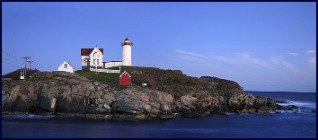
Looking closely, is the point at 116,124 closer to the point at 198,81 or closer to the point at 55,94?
the point at 55,94

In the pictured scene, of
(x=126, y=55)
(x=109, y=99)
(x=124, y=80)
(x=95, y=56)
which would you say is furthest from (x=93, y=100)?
(x=126, y=55)

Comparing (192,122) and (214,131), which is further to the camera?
(192,122)

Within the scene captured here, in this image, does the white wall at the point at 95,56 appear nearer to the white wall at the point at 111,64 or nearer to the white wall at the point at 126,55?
the white wall at the point at 111,64

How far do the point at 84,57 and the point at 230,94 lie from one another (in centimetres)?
2744

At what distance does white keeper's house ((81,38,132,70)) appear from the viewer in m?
74.1

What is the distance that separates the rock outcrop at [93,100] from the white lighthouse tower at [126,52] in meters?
19.2

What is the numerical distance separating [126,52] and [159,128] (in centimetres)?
3609

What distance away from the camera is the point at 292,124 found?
162 ft

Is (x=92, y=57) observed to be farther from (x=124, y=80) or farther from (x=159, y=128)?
(x=159, y=128)

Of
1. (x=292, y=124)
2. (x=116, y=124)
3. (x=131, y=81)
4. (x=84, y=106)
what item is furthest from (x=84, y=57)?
(x=292, y=124)

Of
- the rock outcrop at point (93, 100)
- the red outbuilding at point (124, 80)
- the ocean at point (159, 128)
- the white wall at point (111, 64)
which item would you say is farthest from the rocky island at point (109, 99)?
the white wall at point (111, 64)

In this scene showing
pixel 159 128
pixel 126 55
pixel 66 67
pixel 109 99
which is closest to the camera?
pixel 159 128

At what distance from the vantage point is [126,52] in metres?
76.1

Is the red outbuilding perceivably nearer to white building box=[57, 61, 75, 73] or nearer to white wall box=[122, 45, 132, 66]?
white building box=[57, 61, 75, 73]
